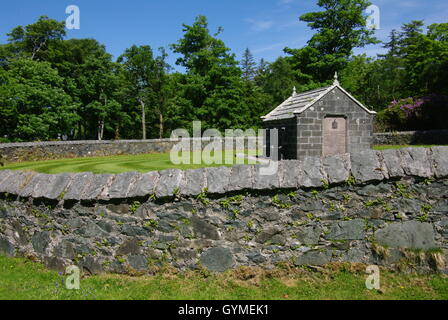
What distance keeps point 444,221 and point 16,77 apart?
36.9 meters

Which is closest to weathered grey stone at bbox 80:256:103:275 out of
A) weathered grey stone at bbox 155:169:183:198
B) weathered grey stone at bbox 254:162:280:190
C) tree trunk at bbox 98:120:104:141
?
weathered grey stone at bbox 155:169:183:198

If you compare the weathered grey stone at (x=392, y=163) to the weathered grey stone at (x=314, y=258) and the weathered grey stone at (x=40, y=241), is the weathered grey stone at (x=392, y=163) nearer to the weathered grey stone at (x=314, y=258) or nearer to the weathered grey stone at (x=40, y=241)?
the weathered grey stone at (x=314, y=258)

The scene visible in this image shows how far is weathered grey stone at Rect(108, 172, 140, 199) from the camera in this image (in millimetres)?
4789

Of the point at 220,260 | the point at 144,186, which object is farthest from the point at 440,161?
the point at 144,186

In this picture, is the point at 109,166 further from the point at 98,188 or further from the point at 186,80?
the point at 186,80

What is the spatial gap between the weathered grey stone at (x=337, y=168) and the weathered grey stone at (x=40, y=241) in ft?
15.6

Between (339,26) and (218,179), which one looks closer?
(218,179)

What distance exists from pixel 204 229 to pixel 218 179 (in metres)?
0.79

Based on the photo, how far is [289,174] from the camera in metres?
4.66

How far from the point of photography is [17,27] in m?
44.9

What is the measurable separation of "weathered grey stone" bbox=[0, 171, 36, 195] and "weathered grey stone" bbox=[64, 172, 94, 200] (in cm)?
107

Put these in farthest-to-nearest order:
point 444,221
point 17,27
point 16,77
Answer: point 17,27
point 16,77
point 444,221
